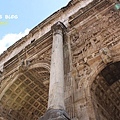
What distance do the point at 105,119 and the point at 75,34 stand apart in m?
4.27

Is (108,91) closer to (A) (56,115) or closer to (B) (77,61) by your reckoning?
(B) (77,61)

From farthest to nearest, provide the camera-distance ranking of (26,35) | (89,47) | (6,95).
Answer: (26,35) < (6,95) < (89,47)

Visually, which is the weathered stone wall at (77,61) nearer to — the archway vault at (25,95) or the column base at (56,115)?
the archway vault at (25,95)

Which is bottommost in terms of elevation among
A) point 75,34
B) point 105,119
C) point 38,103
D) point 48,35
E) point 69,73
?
point 105,119

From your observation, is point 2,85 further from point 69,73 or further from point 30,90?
point 69,73

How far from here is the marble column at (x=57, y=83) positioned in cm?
545

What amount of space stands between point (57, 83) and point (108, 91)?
2.04 metres

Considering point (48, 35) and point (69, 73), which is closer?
point (69, 73)

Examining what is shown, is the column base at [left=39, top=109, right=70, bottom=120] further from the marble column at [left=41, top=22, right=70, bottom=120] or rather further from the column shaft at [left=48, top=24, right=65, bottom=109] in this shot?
the column shaft at [left=48, top=24, right=65, bottom=109]

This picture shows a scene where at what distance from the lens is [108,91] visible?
7.80 meters

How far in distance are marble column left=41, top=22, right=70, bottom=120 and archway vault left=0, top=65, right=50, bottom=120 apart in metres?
2.04

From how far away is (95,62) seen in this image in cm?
772

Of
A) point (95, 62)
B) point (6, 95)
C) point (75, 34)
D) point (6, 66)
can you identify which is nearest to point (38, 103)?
point (6, 95)

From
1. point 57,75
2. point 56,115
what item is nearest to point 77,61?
point 57,75
